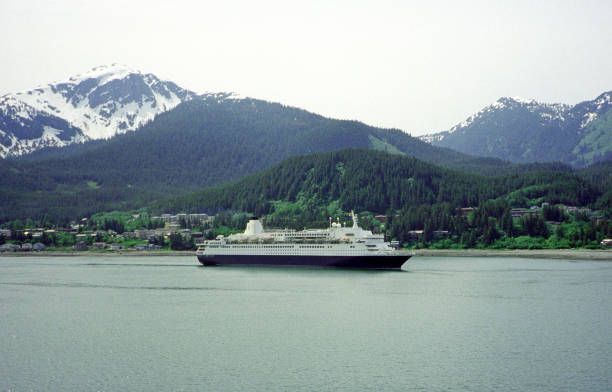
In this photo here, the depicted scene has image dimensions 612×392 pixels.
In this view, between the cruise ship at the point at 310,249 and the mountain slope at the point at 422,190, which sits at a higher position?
the mountain slope at the point at 422,190

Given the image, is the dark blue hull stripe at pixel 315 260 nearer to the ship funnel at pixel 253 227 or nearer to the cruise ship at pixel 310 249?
the cruise ship at pixel 310 249

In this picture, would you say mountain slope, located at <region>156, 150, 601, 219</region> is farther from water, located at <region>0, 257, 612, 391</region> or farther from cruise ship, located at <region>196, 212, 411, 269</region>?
water, located at <region>0, 257, 612, 391</region>

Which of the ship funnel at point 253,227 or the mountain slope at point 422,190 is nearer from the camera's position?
the ship funnel at point 253,227

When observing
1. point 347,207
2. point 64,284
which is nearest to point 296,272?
point 64,284

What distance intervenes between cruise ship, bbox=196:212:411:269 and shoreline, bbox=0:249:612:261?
4648mm

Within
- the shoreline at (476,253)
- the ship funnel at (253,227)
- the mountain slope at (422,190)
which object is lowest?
the shoreline at (476,253)

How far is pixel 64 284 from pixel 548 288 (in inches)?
1892

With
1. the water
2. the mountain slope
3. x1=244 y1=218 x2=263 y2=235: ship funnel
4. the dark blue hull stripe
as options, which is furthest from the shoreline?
the water

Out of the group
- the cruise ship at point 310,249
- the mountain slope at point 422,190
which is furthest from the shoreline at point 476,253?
the mountain slope at point 422,190

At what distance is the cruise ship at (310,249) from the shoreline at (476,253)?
15.2 feet

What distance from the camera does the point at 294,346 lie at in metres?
46.5

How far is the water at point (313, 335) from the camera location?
39.1 m

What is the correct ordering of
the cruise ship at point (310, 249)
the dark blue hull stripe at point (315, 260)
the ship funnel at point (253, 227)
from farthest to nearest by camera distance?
the ship funnel at point (253, 227) < the cruise ship at point (310, 249) < the dark blue hull stripe at point (315, 260)

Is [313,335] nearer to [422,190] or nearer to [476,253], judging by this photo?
[476,253]
